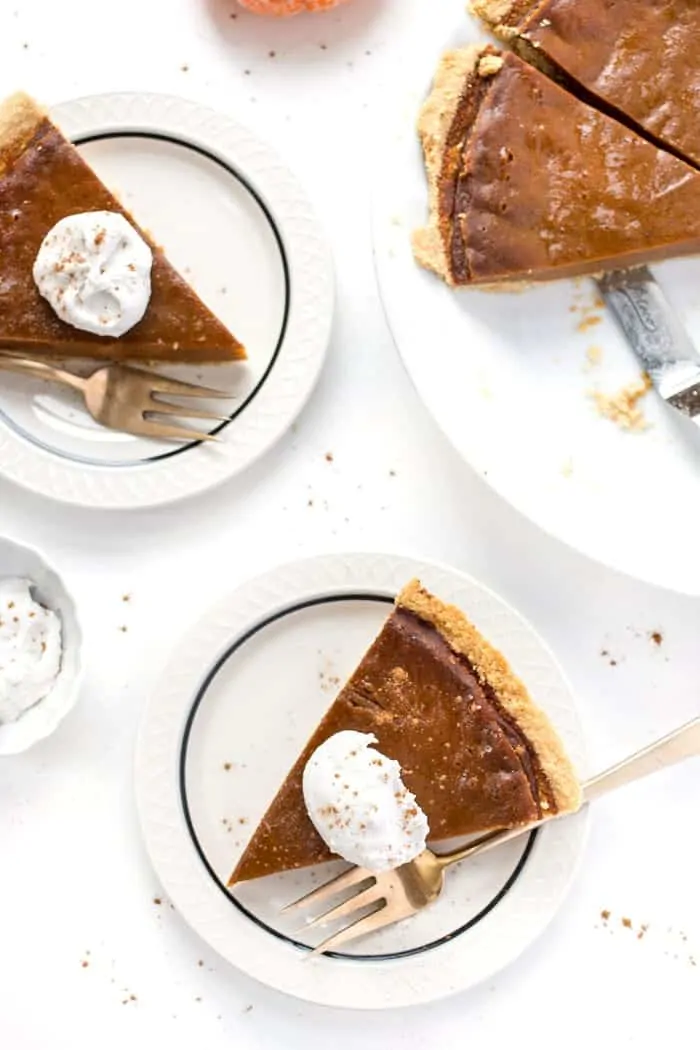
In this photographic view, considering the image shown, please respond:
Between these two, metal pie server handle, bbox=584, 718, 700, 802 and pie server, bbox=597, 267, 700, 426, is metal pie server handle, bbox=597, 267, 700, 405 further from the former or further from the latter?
metal pie server handle, bbox=584, 718, 700, 802

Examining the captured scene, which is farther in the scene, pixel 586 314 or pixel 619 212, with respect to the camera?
pixel 586 314

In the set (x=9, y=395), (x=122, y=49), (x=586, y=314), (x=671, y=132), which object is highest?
(x=122, y=49)

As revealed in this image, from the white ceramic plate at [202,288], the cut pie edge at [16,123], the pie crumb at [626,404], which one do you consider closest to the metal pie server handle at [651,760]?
the pie crumb at [626,404]

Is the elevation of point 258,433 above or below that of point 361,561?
above

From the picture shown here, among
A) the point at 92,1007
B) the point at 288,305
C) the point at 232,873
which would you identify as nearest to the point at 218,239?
the point at 288,305

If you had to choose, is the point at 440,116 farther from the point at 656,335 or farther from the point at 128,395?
the point at 128,395

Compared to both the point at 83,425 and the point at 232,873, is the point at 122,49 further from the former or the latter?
the point at 232,873

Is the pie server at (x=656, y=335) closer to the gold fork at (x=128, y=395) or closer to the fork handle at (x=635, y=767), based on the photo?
the fork handle at (x=635, y=767)

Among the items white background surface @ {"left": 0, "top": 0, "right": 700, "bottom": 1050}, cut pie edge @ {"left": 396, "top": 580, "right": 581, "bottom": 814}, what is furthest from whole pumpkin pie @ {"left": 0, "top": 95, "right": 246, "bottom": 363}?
cut pie edge @ {"left": 396, "top": 580, "right": 581, "bottom": 814}
